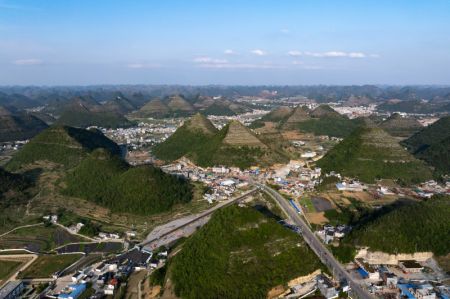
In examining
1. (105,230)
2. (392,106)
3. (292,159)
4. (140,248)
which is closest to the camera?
(140,248)

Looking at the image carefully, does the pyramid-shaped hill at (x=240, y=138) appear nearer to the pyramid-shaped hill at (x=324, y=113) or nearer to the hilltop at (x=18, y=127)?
the pyramid-shaped hill at (x=324, y=113)

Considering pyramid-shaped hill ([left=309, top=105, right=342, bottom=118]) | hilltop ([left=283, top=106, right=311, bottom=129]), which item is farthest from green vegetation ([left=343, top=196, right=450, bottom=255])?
pyramid-shaped hill ([left=309, top=105, right=342, bottom=118])

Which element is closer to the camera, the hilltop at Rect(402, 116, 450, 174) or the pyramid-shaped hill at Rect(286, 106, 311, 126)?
the hilltop at Rect(402, 116, 450, 174)

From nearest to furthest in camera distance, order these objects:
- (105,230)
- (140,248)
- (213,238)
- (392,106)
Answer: (213,238) → (140,248) → (105,230) → (392,106)

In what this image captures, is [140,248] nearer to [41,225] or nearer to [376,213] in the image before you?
[41,225]

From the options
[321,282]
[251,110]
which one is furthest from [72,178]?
[251,110]

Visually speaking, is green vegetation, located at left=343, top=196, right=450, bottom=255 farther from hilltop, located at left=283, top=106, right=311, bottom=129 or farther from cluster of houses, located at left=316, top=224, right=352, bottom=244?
hilltop, located at left=283, top=106, right=311, bottom=129

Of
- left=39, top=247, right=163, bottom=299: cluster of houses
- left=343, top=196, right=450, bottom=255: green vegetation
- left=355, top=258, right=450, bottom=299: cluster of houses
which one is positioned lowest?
left=39, top=247, right=163, bottom=299: cluster of houses
